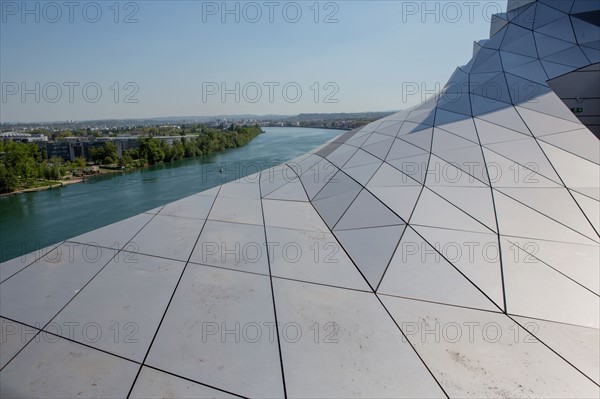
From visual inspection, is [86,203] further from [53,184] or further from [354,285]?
[354,285]

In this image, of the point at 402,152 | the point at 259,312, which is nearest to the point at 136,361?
the point at 259,312

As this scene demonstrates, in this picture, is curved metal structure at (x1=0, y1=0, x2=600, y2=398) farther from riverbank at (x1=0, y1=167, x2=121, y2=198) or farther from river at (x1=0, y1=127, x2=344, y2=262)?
riverbank at (x1=0, y1=167, x2=121, y2=198)

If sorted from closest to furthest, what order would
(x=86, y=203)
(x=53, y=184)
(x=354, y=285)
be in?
(x=354, y=285)
(x=86, y=203)
(x=53, y=184)

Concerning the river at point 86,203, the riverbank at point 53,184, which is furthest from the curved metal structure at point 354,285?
the riverbank at point 53,184

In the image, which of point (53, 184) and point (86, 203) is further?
point (53, 184)

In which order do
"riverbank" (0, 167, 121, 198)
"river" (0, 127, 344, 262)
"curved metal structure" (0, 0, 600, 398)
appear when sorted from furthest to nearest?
1. "riverbank" (0, 167, 121, 198)
2. "river" (0, 127, 344, 262)
3. "curved metal structure" (0, 0, 600, 398)

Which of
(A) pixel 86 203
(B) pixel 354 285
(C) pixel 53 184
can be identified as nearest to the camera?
(B) pixel 354 285

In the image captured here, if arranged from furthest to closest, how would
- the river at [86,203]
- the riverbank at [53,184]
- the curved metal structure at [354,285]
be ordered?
1. the riverbank at [53,184]
2. the river at [86,203]
3. the curved metal structure at [354,285]

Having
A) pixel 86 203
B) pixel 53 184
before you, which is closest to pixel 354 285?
pixel 86 203

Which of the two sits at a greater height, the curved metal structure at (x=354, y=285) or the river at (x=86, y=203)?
the curved metal structure at (x=354, y=285)

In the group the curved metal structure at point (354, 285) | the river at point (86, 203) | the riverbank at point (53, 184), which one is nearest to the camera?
the curved metal structure at point (354, 285)

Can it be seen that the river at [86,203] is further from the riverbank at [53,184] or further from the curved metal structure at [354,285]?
the curved metal structure at [354,285]

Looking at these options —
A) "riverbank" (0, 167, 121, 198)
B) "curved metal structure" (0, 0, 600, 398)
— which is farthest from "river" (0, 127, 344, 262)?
"curved metal structure" (0, 0, 600, 398)

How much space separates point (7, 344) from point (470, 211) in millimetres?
9454
